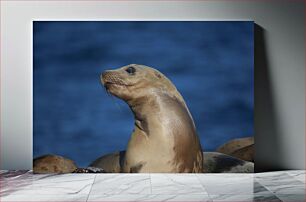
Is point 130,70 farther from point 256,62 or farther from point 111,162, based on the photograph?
point 256,62

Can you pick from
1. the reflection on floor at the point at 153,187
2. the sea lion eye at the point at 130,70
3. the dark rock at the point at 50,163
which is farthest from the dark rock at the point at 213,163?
the sea lion eye at the point at 130,70

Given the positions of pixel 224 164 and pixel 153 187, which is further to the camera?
pixel 224 164

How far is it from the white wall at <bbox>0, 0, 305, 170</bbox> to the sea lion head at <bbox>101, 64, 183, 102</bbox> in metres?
0.58

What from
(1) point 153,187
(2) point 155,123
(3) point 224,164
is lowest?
(1) point 153,187

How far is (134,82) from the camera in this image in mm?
6211

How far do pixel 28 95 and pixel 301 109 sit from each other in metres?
2.95

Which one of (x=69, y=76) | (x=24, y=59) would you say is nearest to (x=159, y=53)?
(x=69, y=76)

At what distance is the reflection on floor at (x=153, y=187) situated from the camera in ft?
16.1

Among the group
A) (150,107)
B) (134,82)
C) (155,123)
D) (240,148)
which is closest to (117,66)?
(134,82)

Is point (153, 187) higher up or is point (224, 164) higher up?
point (224, 164)

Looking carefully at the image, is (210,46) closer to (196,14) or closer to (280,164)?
(196,14)

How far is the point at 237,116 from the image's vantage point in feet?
20.7

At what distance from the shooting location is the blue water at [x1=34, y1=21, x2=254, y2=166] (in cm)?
623

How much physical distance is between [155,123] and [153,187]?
0.98 meters
